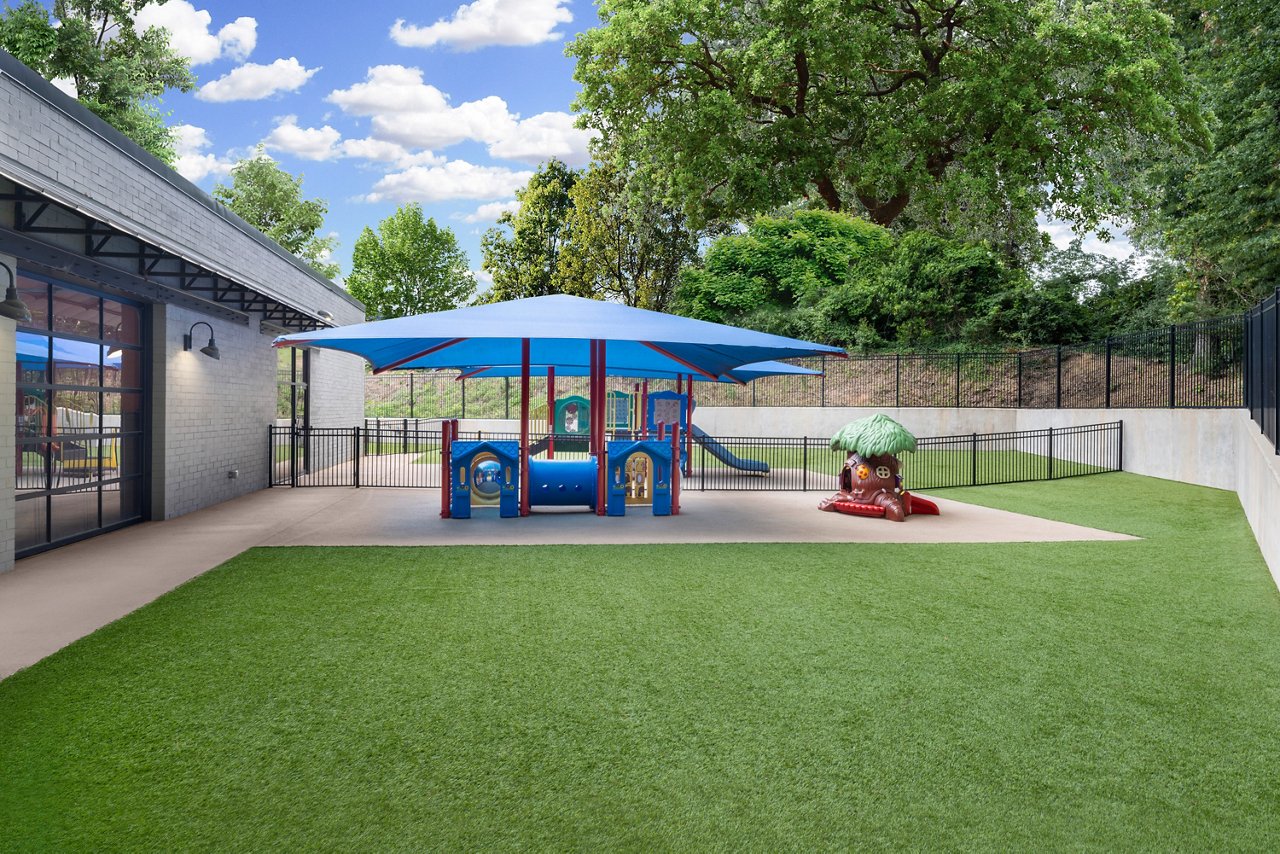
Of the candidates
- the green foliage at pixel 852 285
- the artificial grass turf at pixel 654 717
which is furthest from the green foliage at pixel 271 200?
the artificial grass turf at pixel 654 717

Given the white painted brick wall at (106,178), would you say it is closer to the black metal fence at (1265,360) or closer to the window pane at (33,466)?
the window pane at (33,466)

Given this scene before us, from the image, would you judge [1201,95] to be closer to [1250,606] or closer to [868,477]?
[868,477]

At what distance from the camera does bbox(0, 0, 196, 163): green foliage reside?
98.8ft

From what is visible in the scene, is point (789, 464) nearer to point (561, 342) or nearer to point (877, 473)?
point (561, 342)

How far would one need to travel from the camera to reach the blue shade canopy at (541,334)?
10.5m

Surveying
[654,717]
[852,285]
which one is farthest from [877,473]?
[852,285]

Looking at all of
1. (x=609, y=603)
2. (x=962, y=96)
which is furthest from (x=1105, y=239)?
(x=609, y=603)

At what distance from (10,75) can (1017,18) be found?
23.7 meters

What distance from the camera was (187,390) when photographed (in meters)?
11.9

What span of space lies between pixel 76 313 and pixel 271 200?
46.6 metres

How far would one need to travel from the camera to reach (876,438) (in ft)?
41.0

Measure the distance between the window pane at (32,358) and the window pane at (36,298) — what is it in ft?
0.46

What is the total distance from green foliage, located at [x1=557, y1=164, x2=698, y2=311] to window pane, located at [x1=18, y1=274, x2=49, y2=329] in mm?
30223

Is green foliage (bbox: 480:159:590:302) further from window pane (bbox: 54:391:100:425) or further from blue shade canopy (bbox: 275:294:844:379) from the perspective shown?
window pane (bbox: 54:391:100:425)
